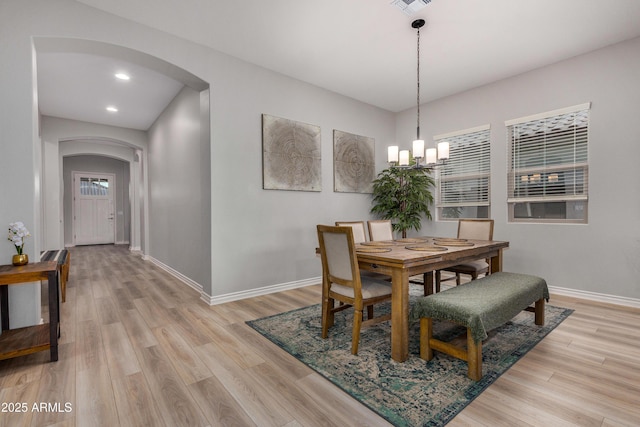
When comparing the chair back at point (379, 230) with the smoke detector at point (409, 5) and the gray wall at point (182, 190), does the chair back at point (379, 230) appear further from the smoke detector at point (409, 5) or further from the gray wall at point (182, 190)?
the smoke detector at point (409, 5)

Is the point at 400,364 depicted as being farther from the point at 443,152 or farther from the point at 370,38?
the point at 370,38

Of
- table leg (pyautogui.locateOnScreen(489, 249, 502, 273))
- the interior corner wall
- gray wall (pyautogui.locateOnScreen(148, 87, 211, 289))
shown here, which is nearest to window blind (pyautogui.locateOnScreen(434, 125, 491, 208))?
the interior corner wall

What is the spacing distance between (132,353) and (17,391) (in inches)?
24.2

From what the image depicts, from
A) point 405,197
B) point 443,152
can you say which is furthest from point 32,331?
point 405,197

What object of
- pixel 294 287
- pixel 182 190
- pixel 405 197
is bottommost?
pixel 294 287

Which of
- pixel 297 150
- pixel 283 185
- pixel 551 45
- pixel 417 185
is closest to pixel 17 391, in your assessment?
pixel 283 185

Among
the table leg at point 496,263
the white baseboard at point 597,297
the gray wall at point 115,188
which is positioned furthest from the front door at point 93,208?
the white baseboard at point 597,297

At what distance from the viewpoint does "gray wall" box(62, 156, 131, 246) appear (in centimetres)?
914

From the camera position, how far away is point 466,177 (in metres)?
4.68

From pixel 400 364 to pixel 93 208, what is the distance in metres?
11.0

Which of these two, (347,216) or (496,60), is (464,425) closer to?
(347,216)

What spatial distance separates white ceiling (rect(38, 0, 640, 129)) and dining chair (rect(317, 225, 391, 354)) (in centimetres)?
213

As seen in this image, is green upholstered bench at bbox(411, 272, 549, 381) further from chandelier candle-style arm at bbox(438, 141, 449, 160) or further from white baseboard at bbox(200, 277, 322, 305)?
white baseboard at bbox(200, 277, 322, 305)

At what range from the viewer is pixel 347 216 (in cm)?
Answer: 489
